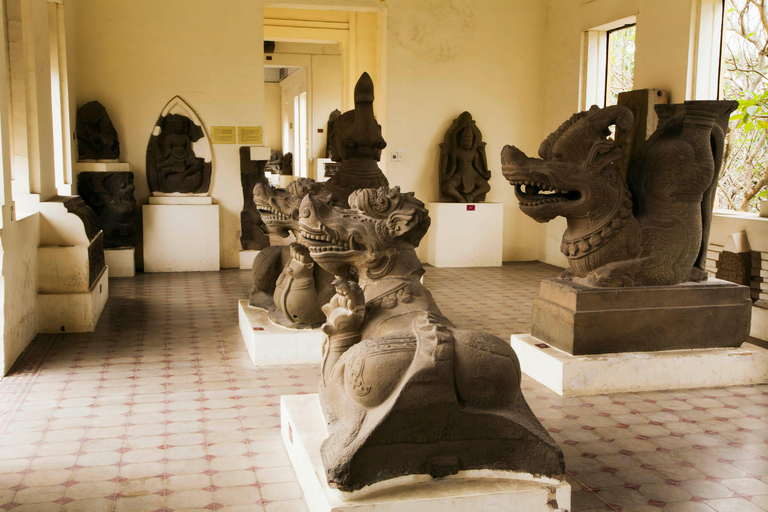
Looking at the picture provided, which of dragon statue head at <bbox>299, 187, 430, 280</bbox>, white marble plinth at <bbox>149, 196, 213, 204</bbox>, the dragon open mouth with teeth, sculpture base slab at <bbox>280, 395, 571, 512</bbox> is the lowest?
sculpture base slab at <bbox>280, 395, 571, 512</bbox>

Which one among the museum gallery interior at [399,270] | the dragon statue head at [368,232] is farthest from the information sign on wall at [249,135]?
the dragon statue head at [368,232]

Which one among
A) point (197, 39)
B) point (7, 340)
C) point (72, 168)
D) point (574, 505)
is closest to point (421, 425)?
point (574, 505)

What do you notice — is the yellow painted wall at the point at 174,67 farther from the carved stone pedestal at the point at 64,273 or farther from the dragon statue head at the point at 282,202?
the dragon statue head at the point at 282,202

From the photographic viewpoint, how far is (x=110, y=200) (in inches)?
364

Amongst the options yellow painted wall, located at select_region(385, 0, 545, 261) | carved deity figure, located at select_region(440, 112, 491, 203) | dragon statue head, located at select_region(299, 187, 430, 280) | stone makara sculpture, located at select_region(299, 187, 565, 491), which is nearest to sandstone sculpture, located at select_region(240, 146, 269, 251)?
yellow painted wall, located at select_region(385, 0, 545, 261)

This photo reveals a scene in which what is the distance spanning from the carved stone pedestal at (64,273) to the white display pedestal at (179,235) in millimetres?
2978

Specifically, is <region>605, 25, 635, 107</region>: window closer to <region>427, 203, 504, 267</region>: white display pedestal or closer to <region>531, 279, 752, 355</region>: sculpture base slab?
<region>427, 203, 504, 267</region>: white display pedestal

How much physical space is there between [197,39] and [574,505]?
850 cm

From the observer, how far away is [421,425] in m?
2.52

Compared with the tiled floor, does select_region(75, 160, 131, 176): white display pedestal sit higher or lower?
higher

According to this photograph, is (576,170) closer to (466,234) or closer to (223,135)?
(466,234)

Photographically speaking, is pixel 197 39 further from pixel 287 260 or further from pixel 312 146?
pixel 312 146

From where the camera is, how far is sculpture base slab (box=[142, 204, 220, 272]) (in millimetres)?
9539

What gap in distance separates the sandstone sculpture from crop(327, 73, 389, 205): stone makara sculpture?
115 inches
